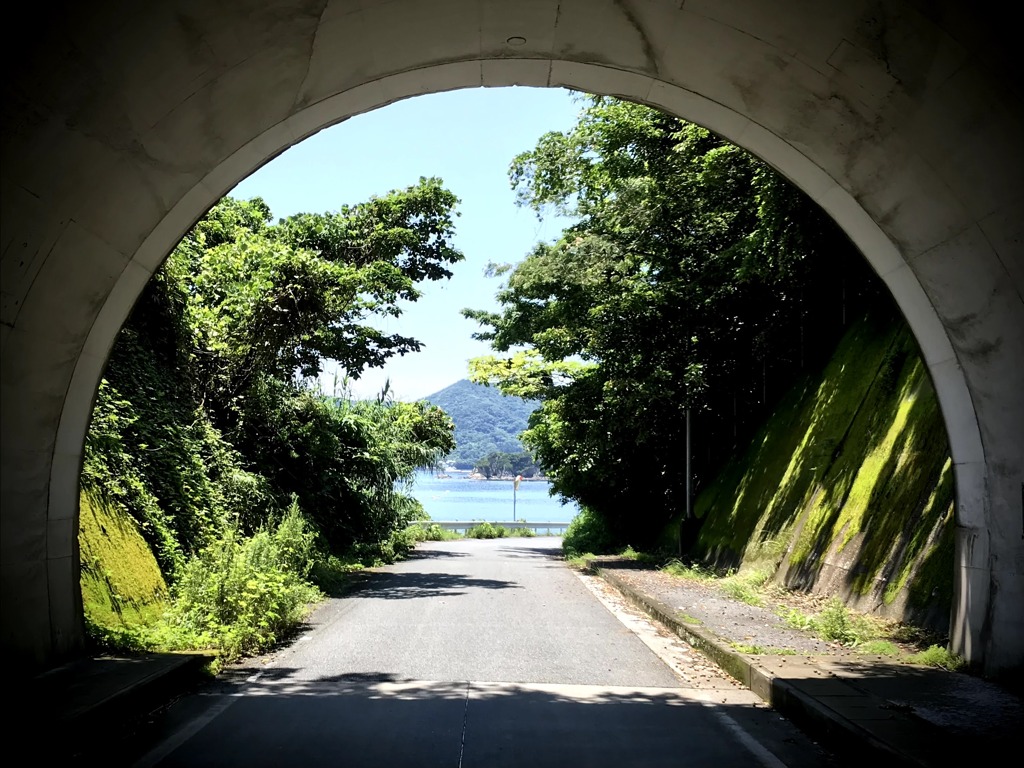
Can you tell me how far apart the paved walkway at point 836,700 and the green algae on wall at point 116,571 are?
54.6 inches

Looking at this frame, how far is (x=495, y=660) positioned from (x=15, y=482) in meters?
4.60

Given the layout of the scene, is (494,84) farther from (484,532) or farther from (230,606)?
(484,532)

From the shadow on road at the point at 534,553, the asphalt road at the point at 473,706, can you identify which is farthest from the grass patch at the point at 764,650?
the shadow on road at the point at 534,553

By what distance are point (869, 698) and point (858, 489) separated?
6.28m

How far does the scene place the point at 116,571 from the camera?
9.27 metres

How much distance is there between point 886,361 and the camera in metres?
13.4

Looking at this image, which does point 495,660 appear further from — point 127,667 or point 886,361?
point 886,361

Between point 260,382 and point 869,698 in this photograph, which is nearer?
point 869,698

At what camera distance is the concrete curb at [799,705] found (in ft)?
16.7

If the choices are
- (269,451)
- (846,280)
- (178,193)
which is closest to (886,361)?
(846,280)

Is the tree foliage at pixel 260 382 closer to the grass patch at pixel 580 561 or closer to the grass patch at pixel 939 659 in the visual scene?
the grass patch at pixel 580 561

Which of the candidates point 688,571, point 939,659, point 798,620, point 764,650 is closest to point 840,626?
point 798,620

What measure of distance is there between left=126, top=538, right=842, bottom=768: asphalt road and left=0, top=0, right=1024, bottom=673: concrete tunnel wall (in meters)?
1.90

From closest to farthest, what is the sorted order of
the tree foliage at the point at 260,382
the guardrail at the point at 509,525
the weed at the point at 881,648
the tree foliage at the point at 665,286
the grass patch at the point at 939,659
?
the grass patch at the point at 939,659
the weed at the point at 881,648
the tree foliage at the point at 260,382
the tree foliage at the point at 665,286
the guardrail at the point at 509,525
